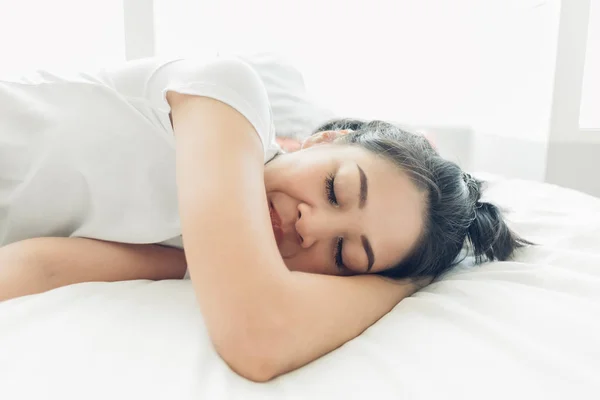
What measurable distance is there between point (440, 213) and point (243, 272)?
41cm

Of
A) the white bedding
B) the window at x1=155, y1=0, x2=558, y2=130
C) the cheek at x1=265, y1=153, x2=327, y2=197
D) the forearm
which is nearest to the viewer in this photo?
the white bedding

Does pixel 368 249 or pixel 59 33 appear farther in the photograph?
pixel 59 33

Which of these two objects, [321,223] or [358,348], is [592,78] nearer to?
[321,223]

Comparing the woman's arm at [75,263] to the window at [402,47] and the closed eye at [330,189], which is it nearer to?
the closed eye at [330,189]

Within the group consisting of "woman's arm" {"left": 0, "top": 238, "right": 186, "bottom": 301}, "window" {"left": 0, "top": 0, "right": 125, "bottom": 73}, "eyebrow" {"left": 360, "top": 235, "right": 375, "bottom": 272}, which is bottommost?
"woman's arm" {"left": 0, "top": 238, "right": 186, "bottom": 301}

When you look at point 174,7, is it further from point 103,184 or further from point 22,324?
point 22,324

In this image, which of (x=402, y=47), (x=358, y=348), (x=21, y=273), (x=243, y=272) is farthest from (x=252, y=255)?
(x=402, y=47)

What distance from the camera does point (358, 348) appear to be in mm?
580

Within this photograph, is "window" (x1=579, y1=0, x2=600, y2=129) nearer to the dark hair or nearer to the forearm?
the dark hair

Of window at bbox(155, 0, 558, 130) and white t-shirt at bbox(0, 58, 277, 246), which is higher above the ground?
window at bbox(155, 0, 558, 130)

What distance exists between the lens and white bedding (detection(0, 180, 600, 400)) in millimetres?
463

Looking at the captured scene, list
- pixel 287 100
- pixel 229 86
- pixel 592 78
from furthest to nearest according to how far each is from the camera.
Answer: pixel 592 78, pixel 287 100, pixel 229 86

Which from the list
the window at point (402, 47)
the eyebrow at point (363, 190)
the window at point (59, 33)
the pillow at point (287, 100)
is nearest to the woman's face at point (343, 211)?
the eyebrow at point (363, 190)

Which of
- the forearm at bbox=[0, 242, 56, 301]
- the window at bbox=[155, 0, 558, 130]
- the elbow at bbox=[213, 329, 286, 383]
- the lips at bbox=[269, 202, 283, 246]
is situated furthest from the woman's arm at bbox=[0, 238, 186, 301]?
the window at bbox=[155, 0, 558, 130]
